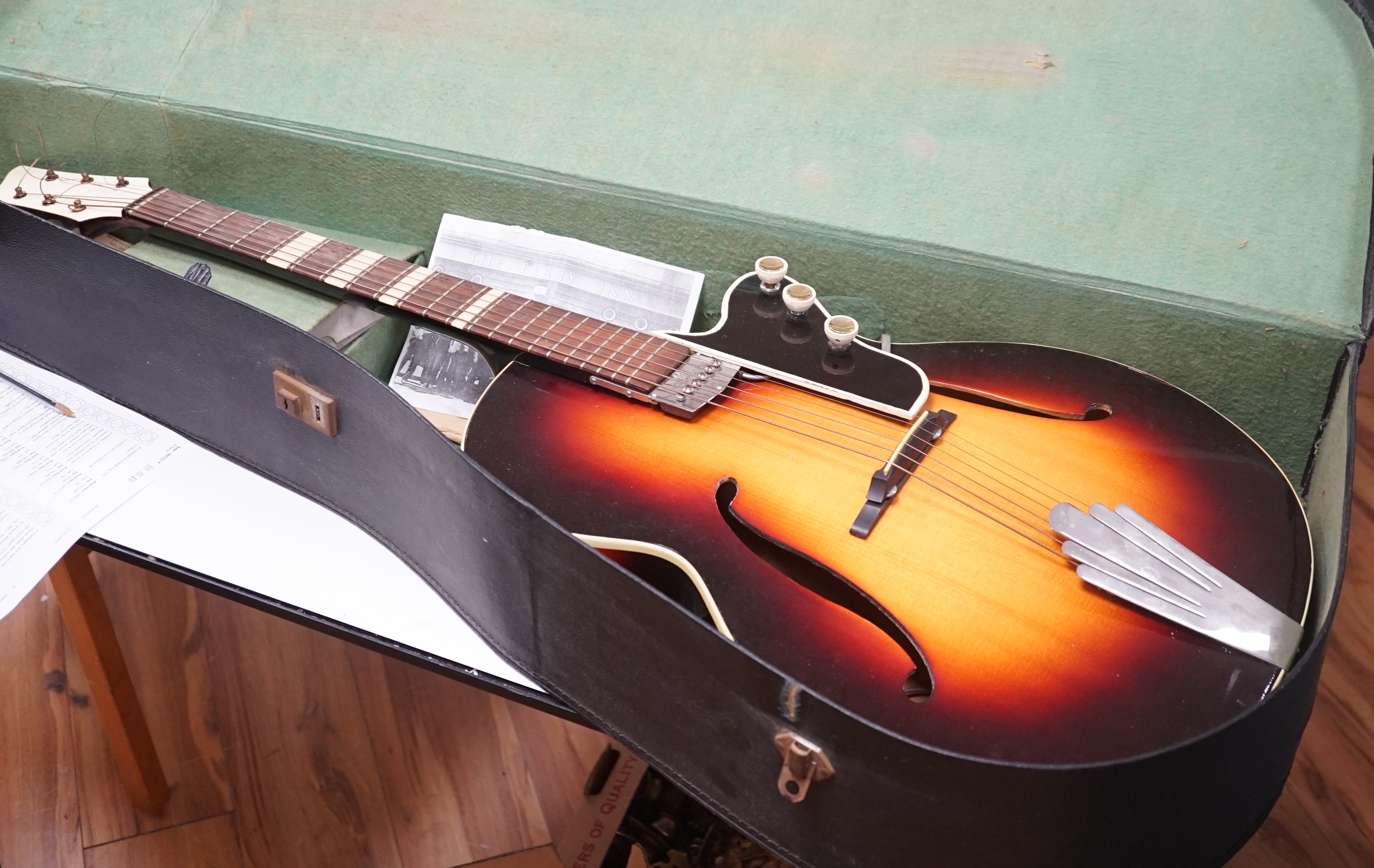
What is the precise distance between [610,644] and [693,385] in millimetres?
317

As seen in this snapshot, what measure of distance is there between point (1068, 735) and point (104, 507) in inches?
37.0

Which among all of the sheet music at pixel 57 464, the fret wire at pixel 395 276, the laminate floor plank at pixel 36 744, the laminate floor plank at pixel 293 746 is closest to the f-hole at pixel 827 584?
the fret wire at pixel 395 276

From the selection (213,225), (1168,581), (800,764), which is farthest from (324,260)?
(1168,581)

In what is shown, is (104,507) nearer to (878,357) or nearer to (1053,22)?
(878,357)

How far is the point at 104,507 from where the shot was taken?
1.08m

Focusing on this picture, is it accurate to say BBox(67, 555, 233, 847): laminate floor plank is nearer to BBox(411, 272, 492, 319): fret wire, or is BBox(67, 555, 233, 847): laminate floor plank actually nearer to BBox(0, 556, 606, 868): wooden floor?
BBox(0, 556, 606, 868): wooden floor

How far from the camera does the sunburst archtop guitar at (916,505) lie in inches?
32.7

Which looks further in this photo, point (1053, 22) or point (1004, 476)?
point (1053, 22)

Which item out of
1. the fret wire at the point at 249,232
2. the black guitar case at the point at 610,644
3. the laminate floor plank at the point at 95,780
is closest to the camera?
the black guitar case at the point at 610,644

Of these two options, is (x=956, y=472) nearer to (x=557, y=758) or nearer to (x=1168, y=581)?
(x=1168, y=581)

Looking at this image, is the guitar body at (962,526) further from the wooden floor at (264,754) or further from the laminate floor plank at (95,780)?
the laminate floor plank at (95,780)

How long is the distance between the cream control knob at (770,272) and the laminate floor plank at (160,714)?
3.21 ft

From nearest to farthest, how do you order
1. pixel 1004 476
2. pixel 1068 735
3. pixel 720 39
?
1. pixel 1068 735
2. pixel 1004 476
3. pixel 720 39

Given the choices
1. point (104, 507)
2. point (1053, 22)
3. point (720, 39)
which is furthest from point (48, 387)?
point (1053, 22)
